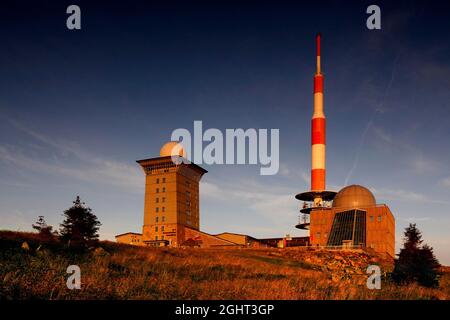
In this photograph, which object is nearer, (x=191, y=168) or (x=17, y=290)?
(x=17, y=290)

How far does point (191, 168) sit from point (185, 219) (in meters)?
15.1

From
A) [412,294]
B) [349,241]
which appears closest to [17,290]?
[412,294]

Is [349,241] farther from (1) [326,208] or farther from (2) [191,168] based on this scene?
(2) [191,168]

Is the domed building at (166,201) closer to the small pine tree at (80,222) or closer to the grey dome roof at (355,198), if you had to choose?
the grey dome roof at (355,198)

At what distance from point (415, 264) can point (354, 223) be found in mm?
40847

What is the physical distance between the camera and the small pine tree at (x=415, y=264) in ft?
76.5

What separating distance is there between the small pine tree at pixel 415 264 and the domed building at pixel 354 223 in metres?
27.2

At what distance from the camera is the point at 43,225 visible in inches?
1485

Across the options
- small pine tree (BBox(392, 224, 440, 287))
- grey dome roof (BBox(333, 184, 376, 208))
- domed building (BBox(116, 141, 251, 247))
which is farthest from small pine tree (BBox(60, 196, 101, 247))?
domed building (BBox(116, 141, 251, 247))

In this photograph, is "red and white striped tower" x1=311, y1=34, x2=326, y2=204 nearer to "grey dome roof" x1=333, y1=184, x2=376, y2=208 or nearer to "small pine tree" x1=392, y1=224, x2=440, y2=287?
"grey dome roof" x1=333, y1=184, x2=376, y2=208

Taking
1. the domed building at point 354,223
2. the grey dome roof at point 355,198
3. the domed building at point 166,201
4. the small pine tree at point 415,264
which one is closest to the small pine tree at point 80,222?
the small pine tree at point 415,264

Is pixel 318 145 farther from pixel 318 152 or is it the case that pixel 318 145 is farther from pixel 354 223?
pixel 354 223

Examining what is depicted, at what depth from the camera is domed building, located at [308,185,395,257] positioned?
61812 mm
